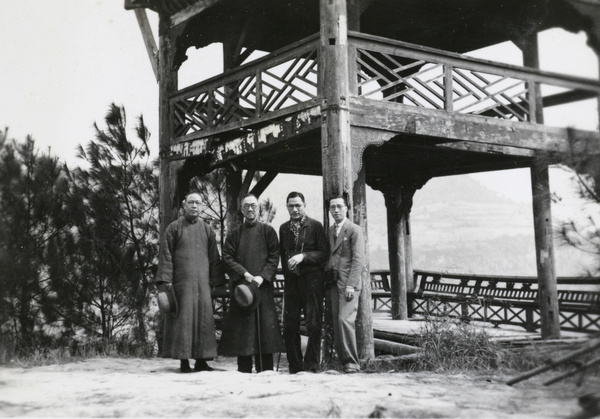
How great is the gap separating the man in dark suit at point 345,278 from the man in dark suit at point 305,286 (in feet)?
0.54

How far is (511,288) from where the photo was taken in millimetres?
13234

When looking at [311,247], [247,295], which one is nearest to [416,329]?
[311,247]

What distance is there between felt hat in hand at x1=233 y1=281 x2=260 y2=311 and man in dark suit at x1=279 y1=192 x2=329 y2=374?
0.51m

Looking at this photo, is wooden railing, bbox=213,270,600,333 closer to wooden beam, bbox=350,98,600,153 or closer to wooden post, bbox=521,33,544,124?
wooden beam, bbox=350,98,600,153

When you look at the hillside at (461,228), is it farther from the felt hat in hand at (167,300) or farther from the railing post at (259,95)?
the felt hat in hand at (167,300)

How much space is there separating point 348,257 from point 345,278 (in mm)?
251

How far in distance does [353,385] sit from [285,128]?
430 cm

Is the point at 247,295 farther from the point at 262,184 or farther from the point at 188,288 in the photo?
the point at 262,184

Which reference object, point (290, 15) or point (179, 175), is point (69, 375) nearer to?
point (179, 175)

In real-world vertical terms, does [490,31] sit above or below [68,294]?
above

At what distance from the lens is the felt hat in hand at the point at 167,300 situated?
7.33 m

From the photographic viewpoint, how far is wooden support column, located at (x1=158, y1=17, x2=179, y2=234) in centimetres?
Answer: 1195

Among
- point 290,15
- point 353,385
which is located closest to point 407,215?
point 290,15

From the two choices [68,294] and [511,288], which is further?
[511,288]
